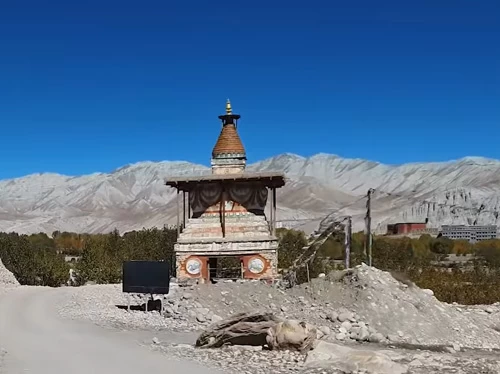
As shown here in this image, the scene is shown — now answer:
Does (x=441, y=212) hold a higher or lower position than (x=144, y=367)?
higher

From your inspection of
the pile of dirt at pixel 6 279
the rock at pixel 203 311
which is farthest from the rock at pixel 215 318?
the pile of dirt at pixel 6 279

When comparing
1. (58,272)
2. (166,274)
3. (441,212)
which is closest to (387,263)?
(58,272)

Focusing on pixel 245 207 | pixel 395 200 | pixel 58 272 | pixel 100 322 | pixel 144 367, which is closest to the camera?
pixel 144 367

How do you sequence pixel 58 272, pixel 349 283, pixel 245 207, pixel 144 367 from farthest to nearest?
pixel 58 272 → pixel 245 207 → pixel 349 283 → pixel 144 367

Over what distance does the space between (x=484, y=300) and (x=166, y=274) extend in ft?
73.8

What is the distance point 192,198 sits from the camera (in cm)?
3234

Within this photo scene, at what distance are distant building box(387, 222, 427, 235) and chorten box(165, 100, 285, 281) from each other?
122 meters

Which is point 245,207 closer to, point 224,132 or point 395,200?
point 224,132

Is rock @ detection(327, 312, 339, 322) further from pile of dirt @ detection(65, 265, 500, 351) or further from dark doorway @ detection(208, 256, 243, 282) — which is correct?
dark doorway @ detection(208, 256, 243, 282)

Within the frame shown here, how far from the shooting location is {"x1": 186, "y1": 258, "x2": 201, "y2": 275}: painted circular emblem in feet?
102

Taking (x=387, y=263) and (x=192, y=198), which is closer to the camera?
(x=192, y=198)

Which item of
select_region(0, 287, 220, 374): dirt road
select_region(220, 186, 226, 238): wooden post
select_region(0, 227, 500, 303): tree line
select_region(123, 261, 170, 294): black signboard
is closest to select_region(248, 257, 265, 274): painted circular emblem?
select_region(220, 186, 226, 238): wooden post

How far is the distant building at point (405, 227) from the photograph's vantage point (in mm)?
149962

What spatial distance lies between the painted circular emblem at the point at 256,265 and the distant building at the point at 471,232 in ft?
375
